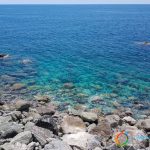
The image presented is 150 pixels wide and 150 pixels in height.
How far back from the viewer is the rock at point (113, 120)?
3089 centimetres

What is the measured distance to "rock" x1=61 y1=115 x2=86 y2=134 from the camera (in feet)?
93.8

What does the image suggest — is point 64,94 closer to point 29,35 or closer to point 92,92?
point 92,92

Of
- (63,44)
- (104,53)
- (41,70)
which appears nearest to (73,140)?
(41,70)

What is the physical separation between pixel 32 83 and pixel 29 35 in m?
57.0

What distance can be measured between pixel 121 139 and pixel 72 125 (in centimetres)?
500

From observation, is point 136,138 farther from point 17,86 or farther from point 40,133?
point 17,86

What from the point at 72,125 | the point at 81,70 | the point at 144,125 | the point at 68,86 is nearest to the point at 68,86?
the point at 68,86

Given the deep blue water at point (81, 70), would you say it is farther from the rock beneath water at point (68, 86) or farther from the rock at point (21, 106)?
the rock at point (21, 106)

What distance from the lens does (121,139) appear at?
2722 centimetres

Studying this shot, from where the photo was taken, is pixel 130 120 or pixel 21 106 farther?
pixel 21 106

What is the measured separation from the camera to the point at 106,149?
2452 cm

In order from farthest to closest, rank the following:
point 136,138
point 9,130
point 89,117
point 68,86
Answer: point 68,86
point 89,117
point 136,138
point 9,130

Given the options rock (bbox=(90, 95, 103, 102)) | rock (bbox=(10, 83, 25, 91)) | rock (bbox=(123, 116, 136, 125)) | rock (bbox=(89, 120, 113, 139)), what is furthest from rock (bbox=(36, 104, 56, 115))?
rock (bbox=(10, 83, 25, 91))

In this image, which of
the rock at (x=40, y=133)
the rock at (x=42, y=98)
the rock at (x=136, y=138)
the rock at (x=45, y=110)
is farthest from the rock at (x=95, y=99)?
the rock at (x=40, y=133)
